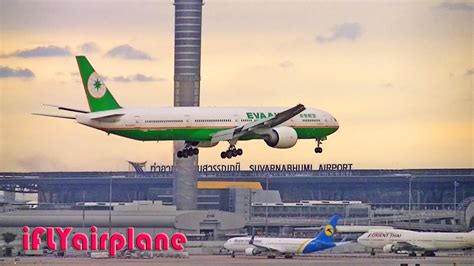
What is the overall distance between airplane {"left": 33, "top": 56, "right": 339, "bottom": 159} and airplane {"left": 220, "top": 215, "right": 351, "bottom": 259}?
3984 centimetres

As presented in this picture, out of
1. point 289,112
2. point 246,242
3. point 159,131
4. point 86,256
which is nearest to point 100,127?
point 159,131

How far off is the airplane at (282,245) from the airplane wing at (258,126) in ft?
144

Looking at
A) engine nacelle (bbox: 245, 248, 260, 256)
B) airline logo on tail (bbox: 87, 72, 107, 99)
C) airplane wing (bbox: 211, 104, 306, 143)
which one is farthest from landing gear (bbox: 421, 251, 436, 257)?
airplane wing (bbox: 211, 104, 306, 143)

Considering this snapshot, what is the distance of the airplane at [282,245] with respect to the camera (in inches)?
7500

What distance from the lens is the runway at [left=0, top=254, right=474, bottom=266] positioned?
6501 inches

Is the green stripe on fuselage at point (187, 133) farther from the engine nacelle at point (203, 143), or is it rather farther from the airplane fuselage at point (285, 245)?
the airplane fuselage at point (285, 245)

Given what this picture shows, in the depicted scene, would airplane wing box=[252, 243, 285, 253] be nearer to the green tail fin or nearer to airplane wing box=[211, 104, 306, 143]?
the green tail fin

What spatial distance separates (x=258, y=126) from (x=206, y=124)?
7.77m

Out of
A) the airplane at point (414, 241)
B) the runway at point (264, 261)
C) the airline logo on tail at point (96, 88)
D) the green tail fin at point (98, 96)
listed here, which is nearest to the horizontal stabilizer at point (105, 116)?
the green tail fin at point (98, 96)

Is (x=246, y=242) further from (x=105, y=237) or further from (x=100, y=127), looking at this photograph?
(x=100, y=127)

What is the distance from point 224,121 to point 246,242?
45.7 m

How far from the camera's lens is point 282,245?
7539 inches

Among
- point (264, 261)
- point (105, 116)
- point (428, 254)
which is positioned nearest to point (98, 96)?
point (105, 116)

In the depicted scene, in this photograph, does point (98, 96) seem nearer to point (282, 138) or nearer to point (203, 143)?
point (203, 143)
